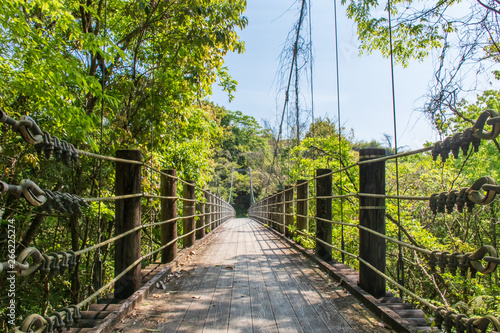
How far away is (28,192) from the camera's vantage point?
40.7 inches

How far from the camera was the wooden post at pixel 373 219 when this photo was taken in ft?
7.47

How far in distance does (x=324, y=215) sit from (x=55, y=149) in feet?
9.63

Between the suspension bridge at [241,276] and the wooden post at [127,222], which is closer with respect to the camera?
the suspension bridge at [241,276]

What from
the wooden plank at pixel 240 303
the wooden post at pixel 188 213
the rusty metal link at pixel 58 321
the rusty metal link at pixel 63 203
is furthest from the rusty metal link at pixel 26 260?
the wooden post at pixel 188 213

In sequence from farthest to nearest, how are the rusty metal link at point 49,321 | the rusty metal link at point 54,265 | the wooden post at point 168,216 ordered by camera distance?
the wooden post at point 168,216
the rusty metal link at point 54,265
the rusty metal link at point 49,321

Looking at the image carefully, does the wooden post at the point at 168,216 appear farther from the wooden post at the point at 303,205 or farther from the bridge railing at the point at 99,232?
the wooden post at the point at 303,205

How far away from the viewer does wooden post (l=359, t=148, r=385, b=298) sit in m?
2.28

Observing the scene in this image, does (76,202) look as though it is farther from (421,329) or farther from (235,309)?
(421,329)

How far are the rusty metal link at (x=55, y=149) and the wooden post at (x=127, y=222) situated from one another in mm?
1012

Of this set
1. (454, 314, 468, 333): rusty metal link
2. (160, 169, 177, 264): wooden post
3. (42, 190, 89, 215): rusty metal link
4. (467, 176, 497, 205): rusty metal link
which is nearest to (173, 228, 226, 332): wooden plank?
(160, 169, 177, 264): wooden post

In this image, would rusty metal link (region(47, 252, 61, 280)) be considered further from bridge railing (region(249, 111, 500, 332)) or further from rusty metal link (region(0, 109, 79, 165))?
bridge railing (region(249, 111, 500, 332))

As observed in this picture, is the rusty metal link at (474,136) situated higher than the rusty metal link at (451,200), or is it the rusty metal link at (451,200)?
the rusty metal link at (474,136)

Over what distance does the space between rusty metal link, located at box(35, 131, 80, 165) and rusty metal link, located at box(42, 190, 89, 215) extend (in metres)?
0.11

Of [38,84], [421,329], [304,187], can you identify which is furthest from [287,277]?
[38,84]
